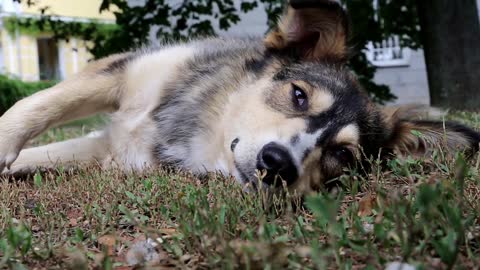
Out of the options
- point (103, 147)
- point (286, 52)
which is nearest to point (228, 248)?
point (286, 52)

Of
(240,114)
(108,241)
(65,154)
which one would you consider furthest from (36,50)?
(108,241)

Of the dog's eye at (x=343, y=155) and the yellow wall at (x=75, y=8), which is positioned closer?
the dog's eye at (x=343, y=155)

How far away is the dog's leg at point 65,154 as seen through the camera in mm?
4125

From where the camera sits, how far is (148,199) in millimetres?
2701

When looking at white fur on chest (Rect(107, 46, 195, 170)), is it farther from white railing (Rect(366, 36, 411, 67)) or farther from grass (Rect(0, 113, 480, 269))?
white railing (Rect(366, 36, 411, 67))

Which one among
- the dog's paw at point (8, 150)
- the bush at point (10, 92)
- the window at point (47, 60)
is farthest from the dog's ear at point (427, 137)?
the window at point (47, 60)

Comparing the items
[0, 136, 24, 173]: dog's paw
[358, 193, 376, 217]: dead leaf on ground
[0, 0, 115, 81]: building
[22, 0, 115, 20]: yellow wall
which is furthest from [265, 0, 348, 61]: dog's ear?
[22, 0, 115, 20]: yellow wall

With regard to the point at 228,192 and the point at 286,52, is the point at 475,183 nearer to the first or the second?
the point at 228,192

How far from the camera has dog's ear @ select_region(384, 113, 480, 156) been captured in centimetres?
346

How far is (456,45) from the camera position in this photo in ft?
30.5

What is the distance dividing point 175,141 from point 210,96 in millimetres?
386

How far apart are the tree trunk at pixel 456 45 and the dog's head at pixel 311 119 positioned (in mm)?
6043

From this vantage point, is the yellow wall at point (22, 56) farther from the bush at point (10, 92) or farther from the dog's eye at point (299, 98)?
the dog's eye at point (299, 98)

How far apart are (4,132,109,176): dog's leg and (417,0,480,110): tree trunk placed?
6554 millimetres
